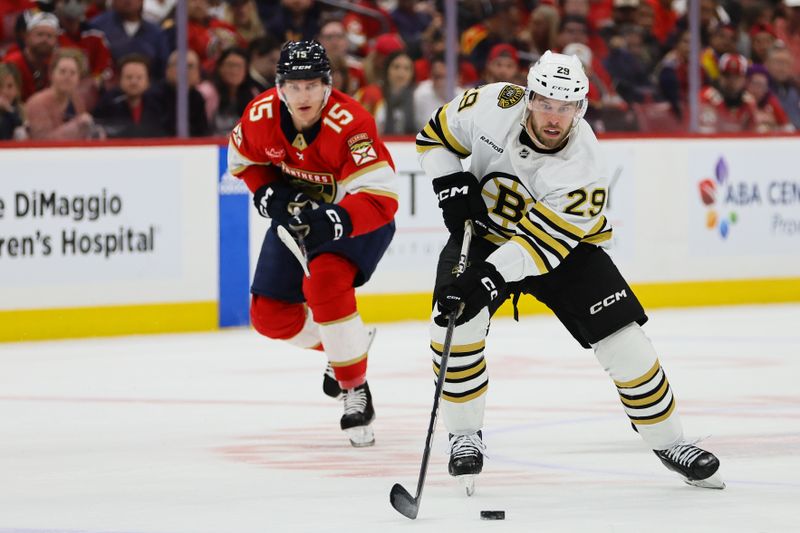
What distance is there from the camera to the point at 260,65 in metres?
8.40

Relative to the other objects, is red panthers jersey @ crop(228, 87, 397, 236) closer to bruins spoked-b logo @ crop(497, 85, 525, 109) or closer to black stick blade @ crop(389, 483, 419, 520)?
bruins spoked-b logo @ crop(497, 85, 525, 109)

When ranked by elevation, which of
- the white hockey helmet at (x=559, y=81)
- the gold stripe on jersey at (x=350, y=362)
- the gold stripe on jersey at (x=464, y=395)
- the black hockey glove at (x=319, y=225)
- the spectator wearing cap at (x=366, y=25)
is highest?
the white hockey helmet at (x=559, y=81)

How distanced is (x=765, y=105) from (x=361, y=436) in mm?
5836

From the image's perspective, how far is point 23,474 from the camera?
15.1ft


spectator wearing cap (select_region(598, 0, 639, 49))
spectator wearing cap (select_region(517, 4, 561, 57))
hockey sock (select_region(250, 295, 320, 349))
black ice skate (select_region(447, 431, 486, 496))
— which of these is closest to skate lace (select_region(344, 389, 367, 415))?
hockey sock (select_region(250, 295, 320, 349))

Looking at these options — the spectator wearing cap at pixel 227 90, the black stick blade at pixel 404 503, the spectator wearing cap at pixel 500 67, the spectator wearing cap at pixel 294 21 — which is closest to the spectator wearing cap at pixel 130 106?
the spectator wearing cap at pixel 227 90

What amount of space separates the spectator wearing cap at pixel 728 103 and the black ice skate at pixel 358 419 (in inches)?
206

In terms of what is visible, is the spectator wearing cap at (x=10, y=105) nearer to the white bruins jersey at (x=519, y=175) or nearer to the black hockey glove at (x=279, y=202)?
the black hockey glove at (x=279, y=202)

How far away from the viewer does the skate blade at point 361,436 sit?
5.10m

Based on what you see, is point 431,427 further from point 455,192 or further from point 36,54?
point 36,54

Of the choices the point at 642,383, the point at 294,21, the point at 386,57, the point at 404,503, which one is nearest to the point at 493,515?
the point at 404,503

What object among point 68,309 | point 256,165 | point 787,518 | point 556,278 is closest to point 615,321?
point 556,278

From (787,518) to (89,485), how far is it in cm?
186

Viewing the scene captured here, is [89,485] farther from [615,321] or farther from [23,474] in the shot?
[615,321]
